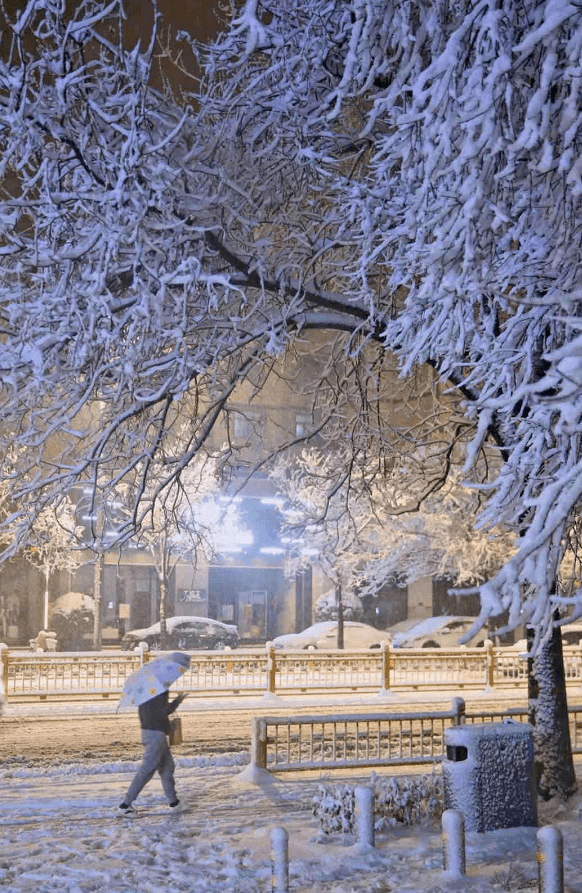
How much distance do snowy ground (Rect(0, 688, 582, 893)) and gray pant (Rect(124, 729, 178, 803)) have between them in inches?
11.2

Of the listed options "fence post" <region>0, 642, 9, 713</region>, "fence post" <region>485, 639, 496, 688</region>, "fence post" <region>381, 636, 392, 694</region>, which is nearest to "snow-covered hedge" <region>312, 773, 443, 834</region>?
"fence post" <region>0, 642, 9, 713</region>

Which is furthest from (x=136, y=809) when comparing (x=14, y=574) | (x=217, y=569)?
(x=217, y=569)

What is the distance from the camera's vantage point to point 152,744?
33.8ft

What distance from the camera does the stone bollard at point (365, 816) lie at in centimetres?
881

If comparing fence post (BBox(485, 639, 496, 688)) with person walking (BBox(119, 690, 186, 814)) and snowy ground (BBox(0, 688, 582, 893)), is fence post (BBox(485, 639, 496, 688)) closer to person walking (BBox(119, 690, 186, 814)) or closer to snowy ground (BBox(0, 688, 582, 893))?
snowy ground (BBox(0, 688, 582, 893))

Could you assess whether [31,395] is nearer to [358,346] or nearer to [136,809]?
[358,346]

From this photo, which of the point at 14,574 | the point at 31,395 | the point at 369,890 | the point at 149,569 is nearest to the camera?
the point at 369,890

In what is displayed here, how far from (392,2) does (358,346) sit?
4.07 meters

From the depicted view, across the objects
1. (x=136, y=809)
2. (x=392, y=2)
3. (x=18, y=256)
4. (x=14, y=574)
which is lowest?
(x=136, y=809)

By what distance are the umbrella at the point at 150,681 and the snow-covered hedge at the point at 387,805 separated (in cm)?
212

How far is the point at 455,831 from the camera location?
791 cm

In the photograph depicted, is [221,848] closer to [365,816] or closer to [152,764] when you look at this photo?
[365,816]

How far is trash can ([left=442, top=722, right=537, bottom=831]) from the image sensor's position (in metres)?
9.29

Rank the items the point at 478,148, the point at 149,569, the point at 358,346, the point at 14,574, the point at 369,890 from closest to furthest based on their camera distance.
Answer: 1. the point at 478,148
2. the point at 369,890
3. the point at 358,346
4. the point at 14,574
5. the point at 149,569
